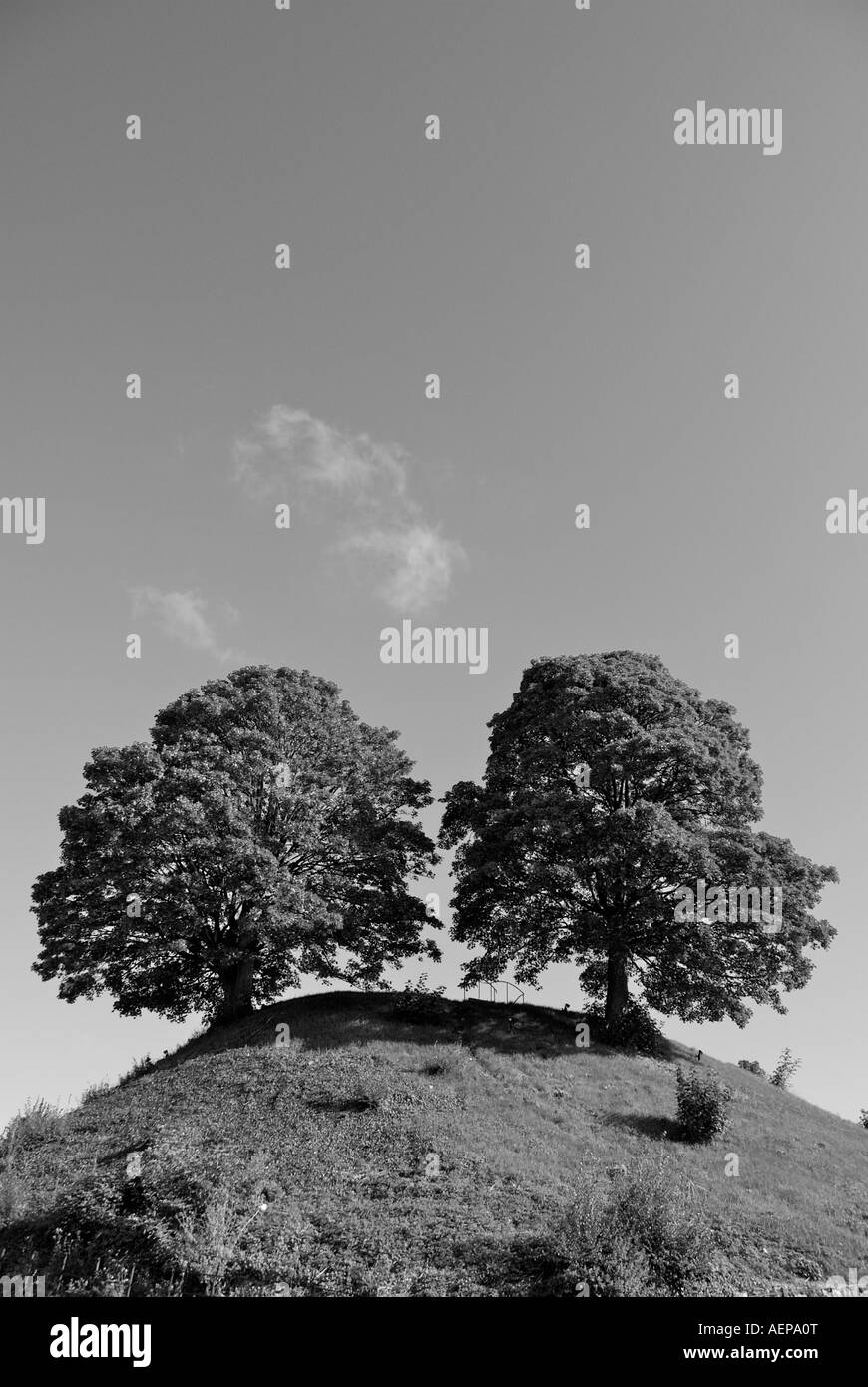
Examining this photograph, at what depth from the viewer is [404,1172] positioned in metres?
16.8

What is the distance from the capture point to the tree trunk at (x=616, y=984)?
1147 inches

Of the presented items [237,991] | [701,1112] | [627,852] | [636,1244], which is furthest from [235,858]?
[636,1244]

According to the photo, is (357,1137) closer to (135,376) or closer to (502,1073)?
(502,1073)

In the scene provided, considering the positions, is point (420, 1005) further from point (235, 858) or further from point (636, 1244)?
point (636, 1244)

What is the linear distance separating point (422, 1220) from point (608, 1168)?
5572 mm

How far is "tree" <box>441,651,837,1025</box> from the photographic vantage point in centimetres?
2800

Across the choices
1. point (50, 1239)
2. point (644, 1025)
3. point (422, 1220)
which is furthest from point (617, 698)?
point (50, 1239)

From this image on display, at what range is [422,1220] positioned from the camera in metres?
14.5

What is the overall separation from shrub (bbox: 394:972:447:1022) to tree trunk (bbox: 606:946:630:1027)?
6.15 metres

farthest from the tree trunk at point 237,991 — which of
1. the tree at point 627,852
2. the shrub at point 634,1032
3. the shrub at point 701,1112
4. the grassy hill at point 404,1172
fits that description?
the shrub at point 701,1112

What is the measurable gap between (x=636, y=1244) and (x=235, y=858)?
18.9m

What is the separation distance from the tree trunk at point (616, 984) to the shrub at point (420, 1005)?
615 cm

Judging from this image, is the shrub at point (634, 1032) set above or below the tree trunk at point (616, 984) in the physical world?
below

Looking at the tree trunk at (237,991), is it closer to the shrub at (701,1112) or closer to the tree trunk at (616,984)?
the tree trunk at (616,984)
